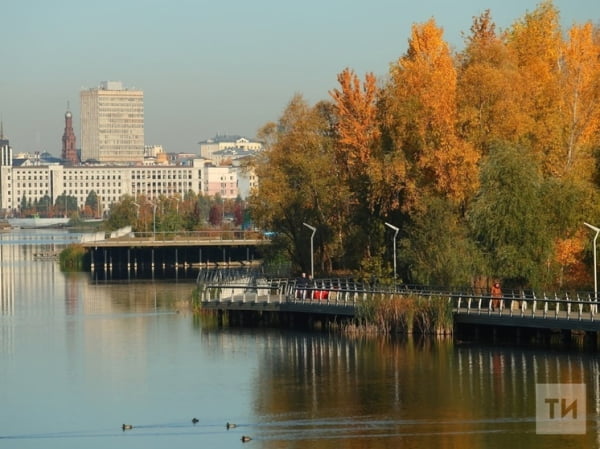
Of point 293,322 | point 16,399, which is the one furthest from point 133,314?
point 16,399

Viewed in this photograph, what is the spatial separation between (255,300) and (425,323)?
9.04 m

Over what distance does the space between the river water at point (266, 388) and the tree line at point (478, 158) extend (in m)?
5.04

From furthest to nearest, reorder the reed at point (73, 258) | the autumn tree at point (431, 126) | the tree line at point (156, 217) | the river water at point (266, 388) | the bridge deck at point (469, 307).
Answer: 1. the tree line at point (156, 217)
2. the reed at point (73, 258)
3. the autumn tree at point (431, 126)
4. the bridge deck at point (469, 307)
5. the river water at point (266, 388)

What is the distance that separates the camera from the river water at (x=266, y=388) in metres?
35.0

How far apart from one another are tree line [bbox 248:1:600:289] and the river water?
198 inches

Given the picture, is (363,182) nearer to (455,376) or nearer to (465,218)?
(465,218)

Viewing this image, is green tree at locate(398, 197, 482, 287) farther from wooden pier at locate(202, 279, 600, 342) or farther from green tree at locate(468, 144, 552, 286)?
wooden pier at locate(202, 279, 600, 342)

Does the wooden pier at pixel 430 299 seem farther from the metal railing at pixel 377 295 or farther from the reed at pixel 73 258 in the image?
the reed at pixel 73 258

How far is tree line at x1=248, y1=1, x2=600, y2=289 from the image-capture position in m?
52.5

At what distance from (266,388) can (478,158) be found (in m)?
16.7

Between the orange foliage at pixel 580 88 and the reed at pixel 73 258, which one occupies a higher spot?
the orange foliage at pixel 580 88

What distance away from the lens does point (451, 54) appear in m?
60.2

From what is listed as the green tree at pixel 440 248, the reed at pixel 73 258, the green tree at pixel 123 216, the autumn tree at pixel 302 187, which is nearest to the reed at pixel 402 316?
the green tree at pixel 440 248

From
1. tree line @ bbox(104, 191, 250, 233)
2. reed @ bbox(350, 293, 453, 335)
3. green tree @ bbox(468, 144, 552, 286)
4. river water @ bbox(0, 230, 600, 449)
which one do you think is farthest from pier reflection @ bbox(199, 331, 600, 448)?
tree line @ bbox(104, 191, 250, 233)
